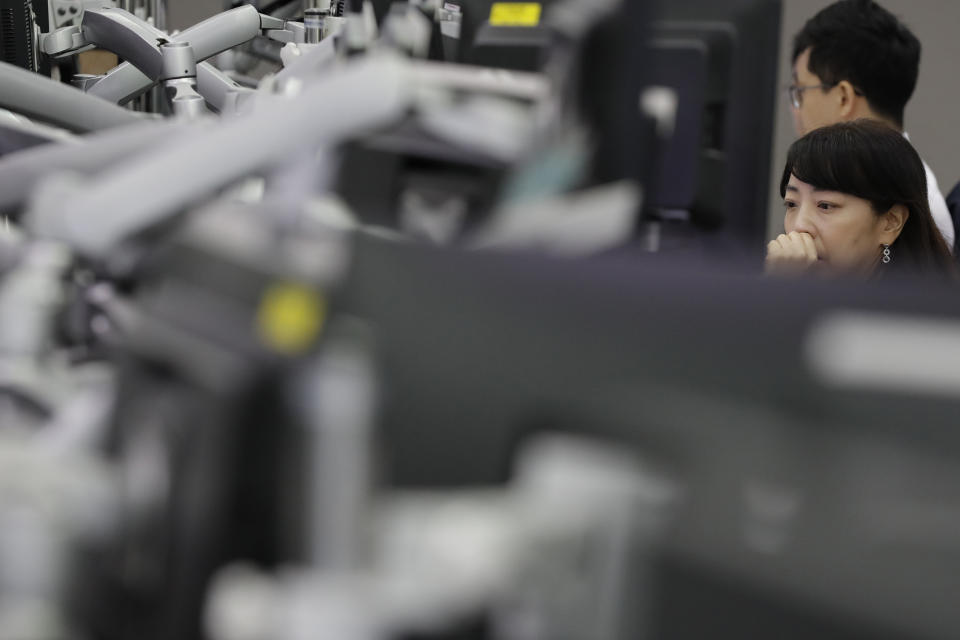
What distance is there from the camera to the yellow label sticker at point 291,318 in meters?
0.50

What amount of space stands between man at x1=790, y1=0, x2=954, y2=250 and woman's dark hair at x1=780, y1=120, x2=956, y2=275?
57cm

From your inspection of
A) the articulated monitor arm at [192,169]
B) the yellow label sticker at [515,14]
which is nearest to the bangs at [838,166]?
the yellow label sticker at [515,14]

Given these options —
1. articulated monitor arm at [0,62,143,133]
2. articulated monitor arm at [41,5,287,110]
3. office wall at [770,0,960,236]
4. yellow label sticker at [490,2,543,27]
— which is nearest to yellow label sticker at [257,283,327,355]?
yellow label sticker at [490,2,543,27]

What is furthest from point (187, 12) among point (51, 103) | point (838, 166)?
point (51, 103)

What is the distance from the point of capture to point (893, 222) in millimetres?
2023

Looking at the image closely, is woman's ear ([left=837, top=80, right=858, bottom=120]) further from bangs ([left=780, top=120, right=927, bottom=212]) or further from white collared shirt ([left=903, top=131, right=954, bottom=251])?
bangs ([left=780, top=120, right=927, bottom=212])

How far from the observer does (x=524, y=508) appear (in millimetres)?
448

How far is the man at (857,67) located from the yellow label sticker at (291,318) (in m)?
2.31

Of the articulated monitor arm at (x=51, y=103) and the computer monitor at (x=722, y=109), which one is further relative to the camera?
the articulated monitor arm at (x=51, y=103)

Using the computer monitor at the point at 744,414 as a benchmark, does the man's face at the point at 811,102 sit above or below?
below

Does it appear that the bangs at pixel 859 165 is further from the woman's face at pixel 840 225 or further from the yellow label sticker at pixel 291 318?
the yellow label sticker at pixel 291 318

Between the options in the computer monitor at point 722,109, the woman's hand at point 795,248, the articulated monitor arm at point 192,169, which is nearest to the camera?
the articulated monitor arm at point 192,169

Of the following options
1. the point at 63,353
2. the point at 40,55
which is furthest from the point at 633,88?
the point at 40,55

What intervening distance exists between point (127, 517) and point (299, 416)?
16 centimetres
